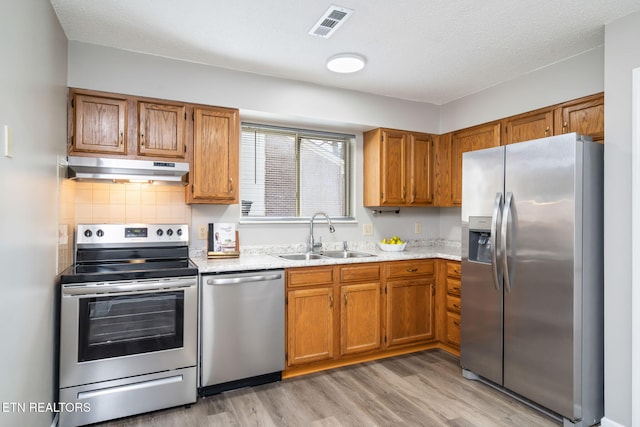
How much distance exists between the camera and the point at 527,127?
126 inches

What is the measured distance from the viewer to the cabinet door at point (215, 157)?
9.73 ft

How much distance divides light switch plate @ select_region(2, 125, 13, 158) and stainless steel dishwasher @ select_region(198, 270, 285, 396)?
1.42m

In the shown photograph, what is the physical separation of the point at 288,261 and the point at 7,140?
1.95 m

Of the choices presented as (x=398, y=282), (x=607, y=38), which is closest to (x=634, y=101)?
(x=607, y=38)

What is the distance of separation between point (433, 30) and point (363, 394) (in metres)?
2.58

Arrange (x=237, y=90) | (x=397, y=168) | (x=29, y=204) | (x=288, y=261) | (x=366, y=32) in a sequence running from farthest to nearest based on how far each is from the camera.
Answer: (x=397, y=168) → (x=237, y=90) → (x=288, y=261) → (x=366, y=32) → (x=29, y=204)

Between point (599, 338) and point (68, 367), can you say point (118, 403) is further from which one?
point (599, 338)

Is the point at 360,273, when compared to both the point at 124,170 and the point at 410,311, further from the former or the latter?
the point at 124,170

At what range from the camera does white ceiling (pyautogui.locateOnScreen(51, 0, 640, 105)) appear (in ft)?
7.23

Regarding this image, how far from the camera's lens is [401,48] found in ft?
9.00

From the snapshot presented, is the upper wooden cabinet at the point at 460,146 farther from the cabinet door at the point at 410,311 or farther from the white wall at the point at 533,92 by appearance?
the cabinet door at the point at 410,311

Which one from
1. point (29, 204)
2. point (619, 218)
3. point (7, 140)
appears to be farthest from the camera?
point (619, 218)

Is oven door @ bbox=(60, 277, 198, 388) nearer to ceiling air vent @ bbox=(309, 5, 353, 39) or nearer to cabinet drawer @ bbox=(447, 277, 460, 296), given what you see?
ceiling air vent @ bbox=(309, 5, 353, 39)
